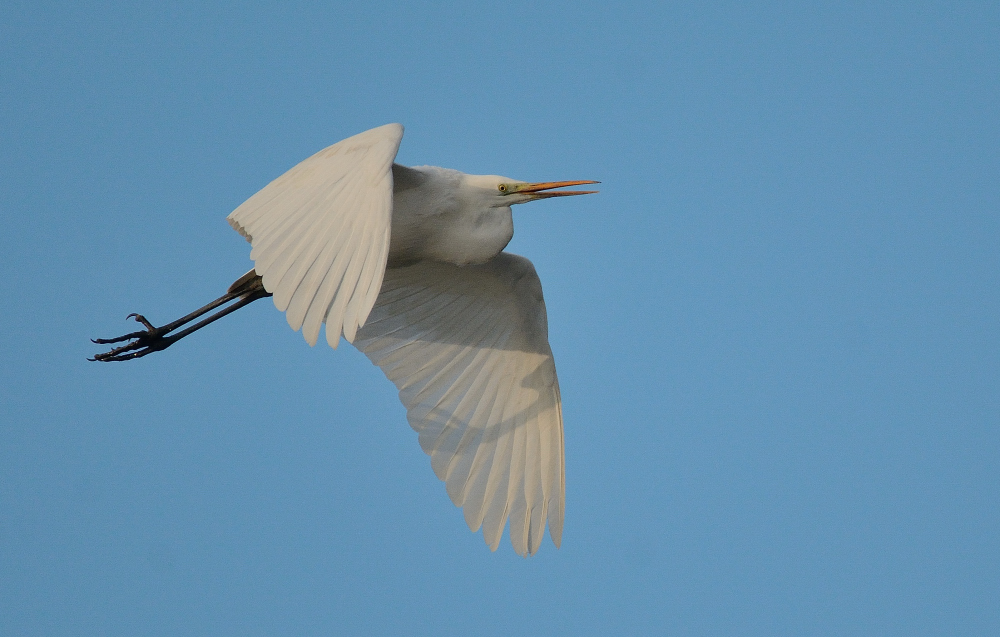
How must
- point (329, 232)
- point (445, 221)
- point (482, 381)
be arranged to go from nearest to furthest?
point (329, 232) < point (445, 221) < point (482, 381)

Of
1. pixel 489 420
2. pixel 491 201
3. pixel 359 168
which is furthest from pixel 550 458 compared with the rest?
pixel 359 168

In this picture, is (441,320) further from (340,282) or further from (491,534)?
(340,282)

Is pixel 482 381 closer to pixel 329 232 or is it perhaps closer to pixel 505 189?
pixel 505 189

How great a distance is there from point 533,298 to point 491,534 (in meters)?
1.60

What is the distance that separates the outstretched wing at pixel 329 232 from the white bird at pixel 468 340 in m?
0.14

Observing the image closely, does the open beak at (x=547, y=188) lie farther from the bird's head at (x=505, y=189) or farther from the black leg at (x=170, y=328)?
the black leg at (x=170, y=328)

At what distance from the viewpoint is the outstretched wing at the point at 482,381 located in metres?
7.76

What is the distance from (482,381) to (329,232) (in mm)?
2882

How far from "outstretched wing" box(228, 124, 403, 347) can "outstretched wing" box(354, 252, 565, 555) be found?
6.06ft

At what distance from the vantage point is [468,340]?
820cm

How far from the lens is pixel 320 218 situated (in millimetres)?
5602

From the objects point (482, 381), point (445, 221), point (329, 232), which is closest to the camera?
point (329, 232)

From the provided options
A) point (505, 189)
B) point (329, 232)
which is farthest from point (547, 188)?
point (329, 232)

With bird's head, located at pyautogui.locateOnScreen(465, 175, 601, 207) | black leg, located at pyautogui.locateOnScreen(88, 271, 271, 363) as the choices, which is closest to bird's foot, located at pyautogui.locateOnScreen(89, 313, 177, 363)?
black leg, located at pyautogui.locateOnScreen(88, 271, 271, 363)
